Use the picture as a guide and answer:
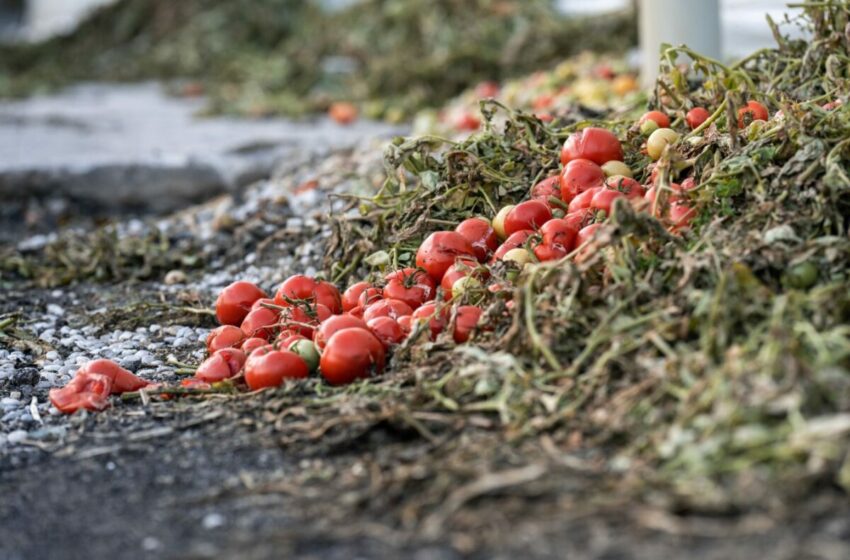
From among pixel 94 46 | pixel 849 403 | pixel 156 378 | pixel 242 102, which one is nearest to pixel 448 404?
pixel 849 403

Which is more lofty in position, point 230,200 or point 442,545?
A: point 230,200

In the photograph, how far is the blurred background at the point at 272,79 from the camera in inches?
266

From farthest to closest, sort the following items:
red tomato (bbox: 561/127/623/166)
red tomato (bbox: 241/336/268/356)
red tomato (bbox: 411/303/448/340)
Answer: red tomato (bbox: 561/127/623/166), red tomato (bbox: 241/336/268/356), red tomato (bbox: 411/303/448/340)

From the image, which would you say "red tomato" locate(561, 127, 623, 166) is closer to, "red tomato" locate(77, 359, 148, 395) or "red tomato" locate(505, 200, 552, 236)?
"red tomato" locate(505, 200, 552, 236)

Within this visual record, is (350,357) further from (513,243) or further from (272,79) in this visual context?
(272,79)

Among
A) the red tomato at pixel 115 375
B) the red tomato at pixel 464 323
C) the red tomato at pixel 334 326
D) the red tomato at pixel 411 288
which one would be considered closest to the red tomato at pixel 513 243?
the red tomato at pixel 411 288

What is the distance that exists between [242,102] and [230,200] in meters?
4.01

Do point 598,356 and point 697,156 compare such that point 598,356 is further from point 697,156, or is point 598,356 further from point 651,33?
point 651,33

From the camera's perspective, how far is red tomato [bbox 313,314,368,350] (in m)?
3.32

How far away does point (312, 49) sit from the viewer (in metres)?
11.4

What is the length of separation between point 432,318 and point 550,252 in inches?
16.7

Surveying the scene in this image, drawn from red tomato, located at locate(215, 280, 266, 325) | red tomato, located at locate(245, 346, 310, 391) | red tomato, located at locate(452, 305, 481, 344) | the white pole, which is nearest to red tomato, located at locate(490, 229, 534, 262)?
red tomato, located at locate(452, 305, 481, 344)

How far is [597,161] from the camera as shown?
3.87 m

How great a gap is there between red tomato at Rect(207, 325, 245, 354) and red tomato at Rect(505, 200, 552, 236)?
981 millimetres
